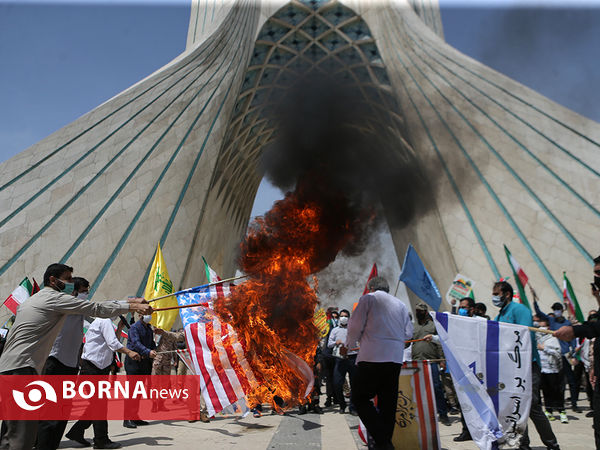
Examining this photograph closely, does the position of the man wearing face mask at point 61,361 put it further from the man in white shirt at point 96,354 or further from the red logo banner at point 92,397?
the man in white shirt at point 96,354

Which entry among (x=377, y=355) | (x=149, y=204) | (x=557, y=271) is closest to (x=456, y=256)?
(x=557, y=271)

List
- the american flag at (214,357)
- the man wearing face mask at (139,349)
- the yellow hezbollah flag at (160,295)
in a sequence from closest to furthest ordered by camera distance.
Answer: the american flag at (214,357), the man wearing face mask at (139,349), the yellow hezbollah flag at (160,295)

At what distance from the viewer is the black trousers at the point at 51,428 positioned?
332cm

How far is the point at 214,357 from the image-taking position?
4875 mm

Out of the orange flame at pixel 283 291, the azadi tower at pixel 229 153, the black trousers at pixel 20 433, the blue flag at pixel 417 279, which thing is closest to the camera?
the black trousers at pixel 20 433

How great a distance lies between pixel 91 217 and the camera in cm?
884

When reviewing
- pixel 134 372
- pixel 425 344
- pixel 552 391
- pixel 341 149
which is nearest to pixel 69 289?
pixel 134 372

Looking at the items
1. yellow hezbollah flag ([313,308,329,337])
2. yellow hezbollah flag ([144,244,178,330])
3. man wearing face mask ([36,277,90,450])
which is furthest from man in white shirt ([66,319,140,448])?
yellow hezbollah flag ([313,308,329,337])

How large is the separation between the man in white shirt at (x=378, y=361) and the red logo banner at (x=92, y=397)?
2.01 metres

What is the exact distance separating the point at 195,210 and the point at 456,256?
22.0ft

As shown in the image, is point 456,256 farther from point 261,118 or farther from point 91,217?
point 261,118

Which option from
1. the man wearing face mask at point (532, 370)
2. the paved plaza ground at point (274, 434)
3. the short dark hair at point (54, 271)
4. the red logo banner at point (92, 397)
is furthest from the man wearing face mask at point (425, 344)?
the short dark hair at point (54, 271)

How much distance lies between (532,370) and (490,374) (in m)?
Result: 0.56

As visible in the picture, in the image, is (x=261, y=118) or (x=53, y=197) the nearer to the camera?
Answer: (x=53, y=197)
